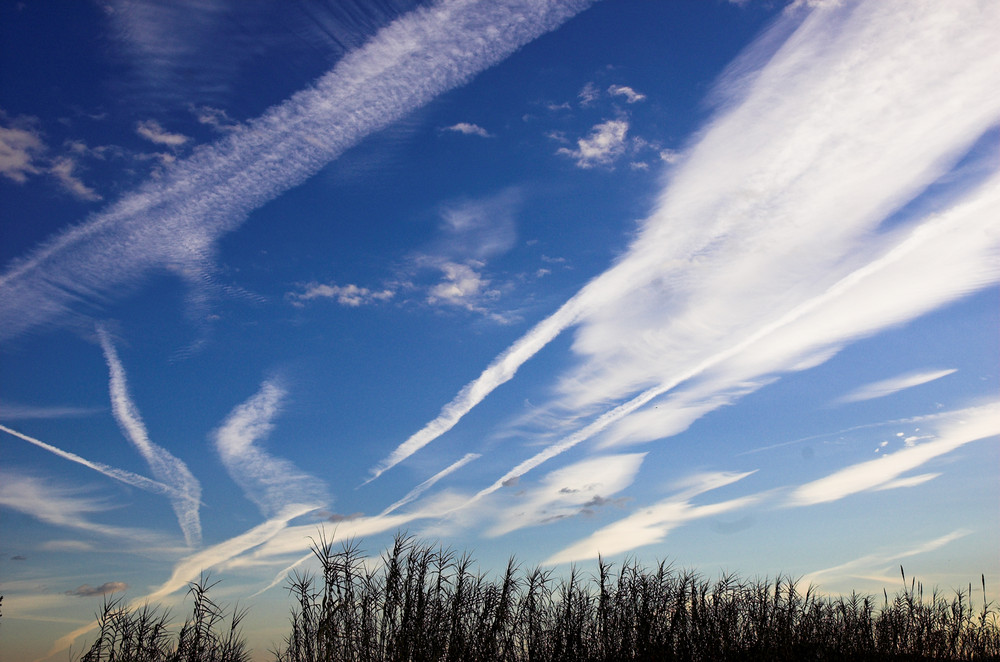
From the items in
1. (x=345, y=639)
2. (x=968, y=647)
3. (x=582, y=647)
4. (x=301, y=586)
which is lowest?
(x=968, y=647)

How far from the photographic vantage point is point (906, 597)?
32.7 meters

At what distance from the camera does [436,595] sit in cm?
2073

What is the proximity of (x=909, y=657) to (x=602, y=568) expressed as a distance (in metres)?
15.2

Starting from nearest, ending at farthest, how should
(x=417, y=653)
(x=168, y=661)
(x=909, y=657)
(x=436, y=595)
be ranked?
(x=417, y=653), (x=436, y=595), (x=168, y=661), (x=909, y=657)

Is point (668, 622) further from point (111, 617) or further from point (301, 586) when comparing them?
point (111, 617)

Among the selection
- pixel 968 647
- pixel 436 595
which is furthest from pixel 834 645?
pixel 436 595

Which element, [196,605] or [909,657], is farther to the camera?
[909,657]

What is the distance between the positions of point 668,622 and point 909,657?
1216cm

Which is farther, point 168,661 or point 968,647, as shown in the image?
point 968,647

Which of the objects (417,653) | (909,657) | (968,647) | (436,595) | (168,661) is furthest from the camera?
(968,647)

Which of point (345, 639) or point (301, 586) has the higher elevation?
point (301, 586)

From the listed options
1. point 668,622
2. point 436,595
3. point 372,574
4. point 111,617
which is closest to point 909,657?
point 668,622

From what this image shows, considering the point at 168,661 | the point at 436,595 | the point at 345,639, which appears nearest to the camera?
the point at 345,639

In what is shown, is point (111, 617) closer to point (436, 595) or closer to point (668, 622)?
point (436, 595)
